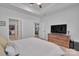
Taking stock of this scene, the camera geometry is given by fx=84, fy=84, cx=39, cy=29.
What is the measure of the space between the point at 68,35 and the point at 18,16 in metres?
0.86

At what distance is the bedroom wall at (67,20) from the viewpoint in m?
1.27

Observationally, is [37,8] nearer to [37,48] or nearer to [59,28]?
[59,28]

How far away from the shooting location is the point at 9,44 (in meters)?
1.39

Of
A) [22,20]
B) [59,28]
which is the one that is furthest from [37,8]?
[59,28]

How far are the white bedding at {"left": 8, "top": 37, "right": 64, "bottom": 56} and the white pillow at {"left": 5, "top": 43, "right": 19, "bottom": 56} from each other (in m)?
0.04

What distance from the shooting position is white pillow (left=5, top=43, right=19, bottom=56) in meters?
1.32

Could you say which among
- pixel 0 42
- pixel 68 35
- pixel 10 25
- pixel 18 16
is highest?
pixel 18 16

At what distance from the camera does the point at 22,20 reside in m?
1.45

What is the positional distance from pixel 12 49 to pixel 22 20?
50 cm

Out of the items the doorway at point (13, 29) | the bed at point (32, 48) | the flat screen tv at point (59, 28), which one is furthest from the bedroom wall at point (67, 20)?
the doorway at point (13, 29)

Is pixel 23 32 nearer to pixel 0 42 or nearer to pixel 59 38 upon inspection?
pixel 0 42

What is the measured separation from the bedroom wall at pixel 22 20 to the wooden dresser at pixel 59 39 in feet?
1.10

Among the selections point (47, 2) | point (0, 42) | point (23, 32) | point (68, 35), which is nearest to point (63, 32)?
point (68, 35)

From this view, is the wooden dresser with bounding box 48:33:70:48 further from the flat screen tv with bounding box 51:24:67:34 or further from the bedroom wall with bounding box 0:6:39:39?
the bedroom wall with bounding box 0:6:39:39
